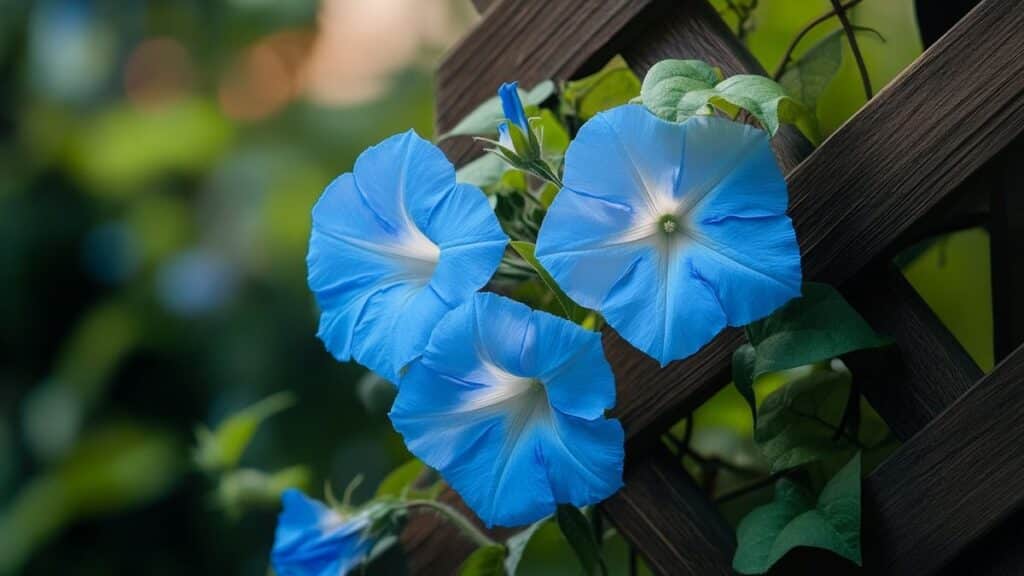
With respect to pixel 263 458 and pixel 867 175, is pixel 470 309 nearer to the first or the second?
pixel 867 175

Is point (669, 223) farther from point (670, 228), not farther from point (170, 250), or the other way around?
point (170, 250)

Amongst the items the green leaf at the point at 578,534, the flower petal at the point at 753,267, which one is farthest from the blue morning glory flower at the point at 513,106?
the green leaf at the point at 578,534

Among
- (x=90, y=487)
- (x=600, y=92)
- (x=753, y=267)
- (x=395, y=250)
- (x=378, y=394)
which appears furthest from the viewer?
(x=90, y=487)

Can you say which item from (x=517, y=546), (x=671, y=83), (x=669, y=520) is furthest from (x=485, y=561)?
(x=671, y=83)

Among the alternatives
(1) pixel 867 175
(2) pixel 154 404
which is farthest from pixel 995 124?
(2) pixel 154 404

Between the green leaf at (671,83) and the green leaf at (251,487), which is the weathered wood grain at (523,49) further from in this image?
the green leaf at (251,487)

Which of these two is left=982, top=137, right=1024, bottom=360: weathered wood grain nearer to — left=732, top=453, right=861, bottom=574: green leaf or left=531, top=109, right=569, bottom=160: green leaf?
left=732, top=453, right=861, bottom=574: green leaf
